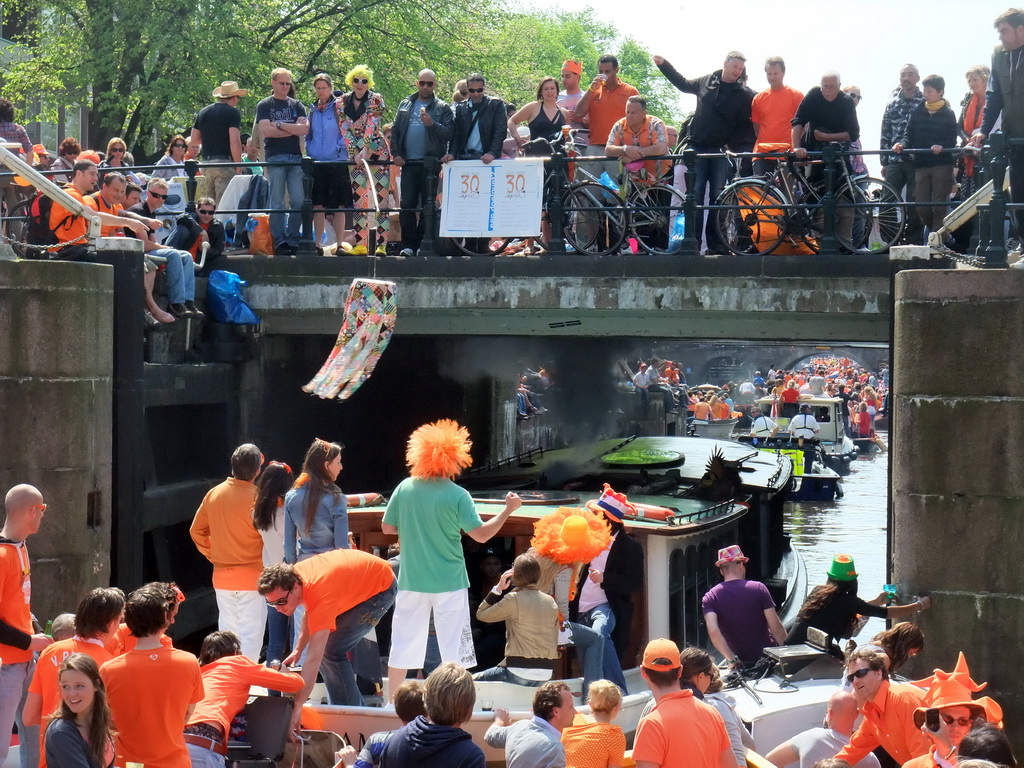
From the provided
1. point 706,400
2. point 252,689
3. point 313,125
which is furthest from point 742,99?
point 706,400

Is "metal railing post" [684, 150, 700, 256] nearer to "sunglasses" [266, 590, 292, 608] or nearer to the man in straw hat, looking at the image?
the man in straw hat

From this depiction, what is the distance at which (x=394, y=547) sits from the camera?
9.21 meters

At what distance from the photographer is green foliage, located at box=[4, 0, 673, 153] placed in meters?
23.0

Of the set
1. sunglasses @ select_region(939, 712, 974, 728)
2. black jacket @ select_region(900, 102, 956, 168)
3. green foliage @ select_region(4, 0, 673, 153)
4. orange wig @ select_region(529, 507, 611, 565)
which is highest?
green foliage @ select_region(4, 0, 673, 153)

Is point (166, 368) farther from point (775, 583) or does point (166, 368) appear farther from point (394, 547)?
point (775, 583)

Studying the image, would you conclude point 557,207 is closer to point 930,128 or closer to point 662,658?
point 930,128

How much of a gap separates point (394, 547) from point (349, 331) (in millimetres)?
3041

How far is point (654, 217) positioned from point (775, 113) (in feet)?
4.81

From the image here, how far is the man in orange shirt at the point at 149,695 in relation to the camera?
226 inches

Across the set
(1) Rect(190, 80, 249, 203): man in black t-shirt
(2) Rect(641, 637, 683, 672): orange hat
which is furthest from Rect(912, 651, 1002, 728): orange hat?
(1) Rect(190, 80, 249, 203): man in black t-shirt

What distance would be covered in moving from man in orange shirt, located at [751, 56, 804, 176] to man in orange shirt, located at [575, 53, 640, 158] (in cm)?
143

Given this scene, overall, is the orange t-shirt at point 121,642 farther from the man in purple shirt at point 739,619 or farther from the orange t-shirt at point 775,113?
the orange t-shirt at point 775,113

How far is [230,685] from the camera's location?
6410 mm

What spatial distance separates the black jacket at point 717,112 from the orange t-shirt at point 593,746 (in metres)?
7.41
